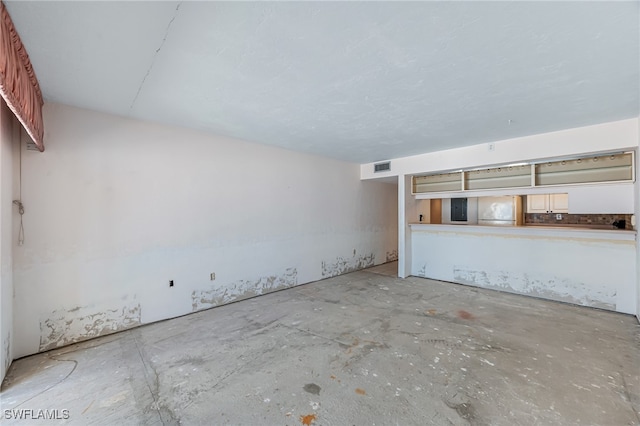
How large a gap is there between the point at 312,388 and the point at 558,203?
740 centimetres

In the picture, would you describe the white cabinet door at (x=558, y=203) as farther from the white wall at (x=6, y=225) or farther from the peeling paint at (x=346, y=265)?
the white wall at (x=6, y=225)

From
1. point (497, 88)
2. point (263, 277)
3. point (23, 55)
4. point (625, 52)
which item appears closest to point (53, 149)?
point (23, 55)

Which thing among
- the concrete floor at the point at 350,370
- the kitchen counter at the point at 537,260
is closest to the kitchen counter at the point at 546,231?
the kitchen counter at the point at 537,260

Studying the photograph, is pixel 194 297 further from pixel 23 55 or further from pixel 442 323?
pixel 442 323

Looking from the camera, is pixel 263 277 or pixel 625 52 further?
pixel 263 277

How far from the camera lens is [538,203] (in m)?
6.60

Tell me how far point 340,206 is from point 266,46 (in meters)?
4.26

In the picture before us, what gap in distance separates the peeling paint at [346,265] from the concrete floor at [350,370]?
1948 mm

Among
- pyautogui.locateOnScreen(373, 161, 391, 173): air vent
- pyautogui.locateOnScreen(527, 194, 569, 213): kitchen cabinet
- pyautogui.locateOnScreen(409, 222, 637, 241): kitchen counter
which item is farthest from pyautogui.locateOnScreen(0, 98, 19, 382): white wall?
pyautogui.locateOnScreen(527, 194, 569, 213): kitchen cabinet

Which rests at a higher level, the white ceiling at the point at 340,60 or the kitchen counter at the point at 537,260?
the white ceiling at the point at 340,60

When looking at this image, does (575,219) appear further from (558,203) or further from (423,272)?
(423,272)

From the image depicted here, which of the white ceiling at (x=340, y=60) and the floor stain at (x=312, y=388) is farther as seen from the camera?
the floor stain at (x=312, y=388)

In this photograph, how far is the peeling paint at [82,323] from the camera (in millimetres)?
2676

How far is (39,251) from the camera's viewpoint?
2637mm
